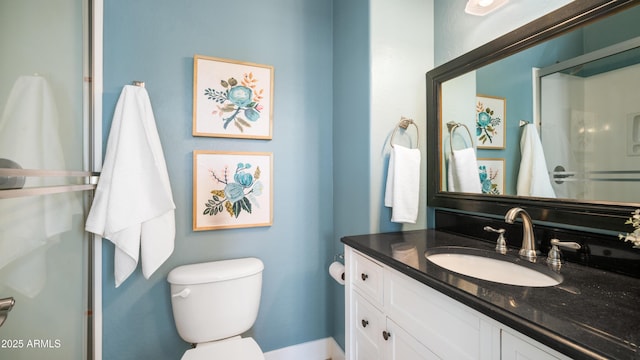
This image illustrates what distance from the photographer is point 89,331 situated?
1274 millimetres

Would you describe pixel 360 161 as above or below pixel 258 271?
above

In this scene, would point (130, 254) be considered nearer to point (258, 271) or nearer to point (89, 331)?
point (89, 331)

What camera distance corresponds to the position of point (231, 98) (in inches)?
60.4

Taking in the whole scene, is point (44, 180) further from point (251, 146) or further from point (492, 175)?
point (492, 175)

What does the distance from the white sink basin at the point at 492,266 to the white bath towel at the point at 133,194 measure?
126 centimetres

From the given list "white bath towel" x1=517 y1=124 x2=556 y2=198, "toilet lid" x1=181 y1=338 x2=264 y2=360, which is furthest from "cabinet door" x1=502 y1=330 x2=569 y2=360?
"toilet lid" x1=181 y1=338 x2=264 y2=360

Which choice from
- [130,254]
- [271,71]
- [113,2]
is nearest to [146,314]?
[130,254]

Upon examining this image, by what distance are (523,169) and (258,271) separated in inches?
51.8

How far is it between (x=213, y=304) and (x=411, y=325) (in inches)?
37.1

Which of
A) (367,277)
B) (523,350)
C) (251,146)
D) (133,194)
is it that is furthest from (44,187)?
(523,350)

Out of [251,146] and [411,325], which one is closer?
[411,325]

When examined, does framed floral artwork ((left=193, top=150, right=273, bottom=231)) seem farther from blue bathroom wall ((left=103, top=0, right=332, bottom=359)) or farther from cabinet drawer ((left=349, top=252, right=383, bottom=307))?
cabinet drawer ((left=349, top=252, right=383, bottom=307))

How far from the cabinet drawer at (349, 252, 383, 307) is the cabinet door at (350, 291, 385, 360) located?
0.04 m

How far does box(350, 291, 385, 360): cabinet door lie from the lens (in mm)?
1025
